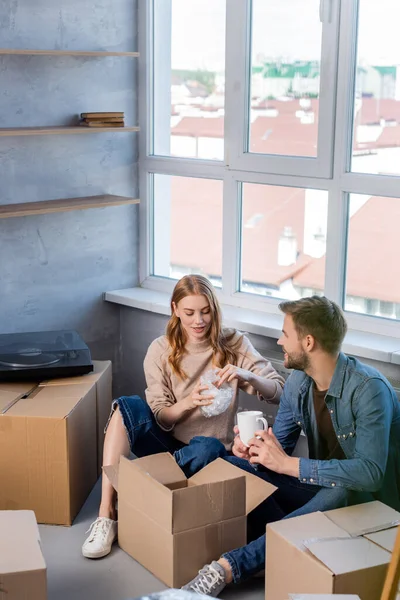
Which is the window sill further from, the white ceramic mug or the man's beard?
the white ceramic mug

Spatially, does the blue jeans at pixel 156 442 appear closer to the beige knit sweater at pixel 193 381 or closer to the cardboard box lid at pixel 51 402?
the beige knit sweater at pixel 193 381

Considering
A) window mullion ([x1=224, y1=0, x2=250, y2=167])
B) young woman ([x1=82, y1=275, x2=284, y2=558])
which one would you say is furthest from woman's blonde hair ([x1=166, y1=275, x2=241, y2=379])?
window mullion ([x1=224, y1=0, x2=250, y2=167])

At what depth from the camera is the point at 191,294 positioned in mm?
3020

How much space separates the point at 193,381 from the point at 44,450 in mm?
582

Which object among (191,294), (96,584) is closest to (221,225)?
(191,294)

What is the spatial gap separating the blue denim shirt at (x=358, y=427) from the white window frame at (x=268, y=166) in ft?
2.03

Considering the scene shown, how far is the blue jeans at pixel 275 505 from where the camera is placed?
2.48 meters

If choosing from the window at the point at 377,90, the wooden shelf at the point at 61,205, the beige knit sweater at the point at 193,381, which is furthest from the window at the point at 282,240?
the wooden shelf at the point at 61,205

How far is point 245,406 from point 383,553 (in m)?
1.31

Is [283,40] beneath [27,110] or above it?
Result: above

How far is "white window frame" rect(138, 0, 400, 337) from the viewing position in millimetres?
3062

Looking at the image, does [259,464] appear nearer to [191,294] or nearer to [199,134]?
[191,294]

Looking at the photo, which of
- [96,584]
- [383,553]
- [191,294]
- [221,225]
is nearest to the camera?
[383,553]

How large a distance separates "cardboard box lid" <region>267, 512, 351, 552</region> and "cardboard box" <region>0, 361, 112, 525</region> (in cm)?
90
